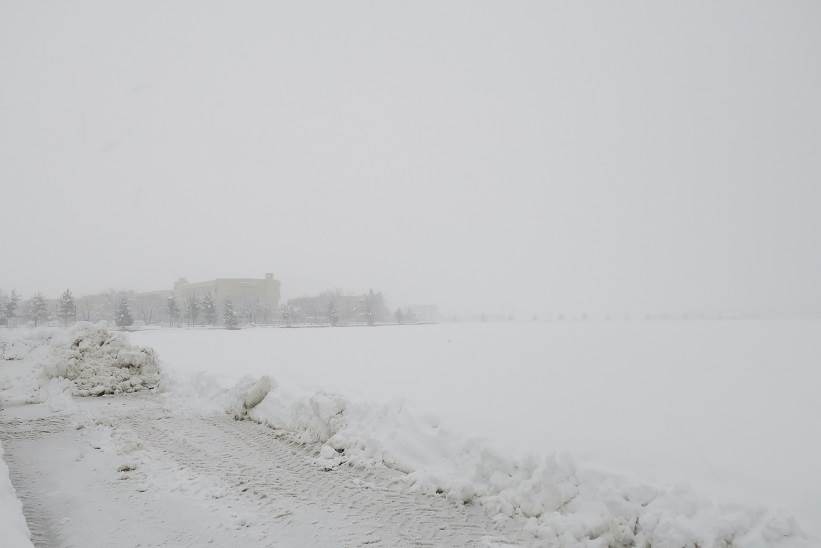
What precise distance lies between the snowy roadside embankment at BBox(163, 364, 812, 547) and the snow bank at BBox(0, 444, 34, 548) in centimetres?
296

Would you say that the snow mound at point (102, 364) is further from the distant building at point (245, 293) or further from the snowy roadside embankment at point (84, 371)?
the distant building at point (245, 293)

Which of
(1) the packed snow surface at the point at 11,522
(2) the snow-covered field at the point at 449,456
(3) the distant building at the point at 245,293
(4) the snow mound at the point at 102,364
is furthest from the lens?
(3) the distant building at the point at 245,293

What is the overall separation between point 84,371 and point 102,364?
45 centimetres

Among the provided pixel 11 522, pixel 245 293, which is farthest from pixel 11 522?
pixel 245 293

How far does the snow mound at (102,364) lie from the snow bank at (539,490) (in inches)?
267

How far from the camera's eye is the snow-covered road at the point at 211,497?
387 cm

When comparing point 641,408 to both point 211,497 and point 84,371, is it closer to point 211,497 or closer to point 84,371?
point 211,497

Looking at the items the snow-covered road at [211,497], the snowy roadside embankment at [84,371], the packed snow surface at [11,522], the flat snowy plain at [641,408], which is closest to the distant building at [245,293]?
the snowy roadside embankment at [84,371]

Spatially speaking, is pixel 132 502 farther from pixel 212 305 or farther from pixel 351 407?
pixel 212 305

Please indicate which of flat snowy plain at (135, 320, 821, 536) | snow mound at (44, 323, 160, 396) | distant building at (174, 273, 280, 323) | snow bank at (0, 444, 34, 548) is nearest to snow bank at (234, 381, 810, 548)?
flat snowy plain at (135, 320, 821, 536)

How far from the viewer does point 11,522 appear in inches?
127

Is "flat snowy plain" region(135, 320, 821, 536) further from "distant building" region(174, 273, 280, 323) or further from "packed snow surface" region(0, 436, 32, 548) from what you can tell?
"distant building" region(174, 273, 280, 323)

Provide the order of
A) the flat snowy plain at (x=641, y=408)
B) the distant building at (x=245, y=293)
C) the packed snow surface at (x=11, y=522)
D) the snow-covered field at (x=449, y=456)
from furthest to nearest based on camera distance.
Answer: the distant building at (x=245, y=293) < the flat snowy plain at (x=641, y=408) < the snow-covered field at (x=449, y=456) < the packed snow surface at (x=11, y=522)

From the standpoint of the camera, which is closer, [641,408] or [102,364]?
[641,408]
